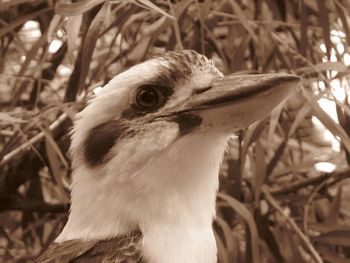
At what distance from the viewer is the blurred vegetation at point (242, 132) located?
5.19 ft

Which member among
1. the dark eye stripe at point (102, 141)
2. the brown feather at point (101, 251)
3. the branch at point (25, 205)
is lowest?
the branch at point (25, 205)

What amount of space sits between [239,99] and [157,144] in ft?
0.40

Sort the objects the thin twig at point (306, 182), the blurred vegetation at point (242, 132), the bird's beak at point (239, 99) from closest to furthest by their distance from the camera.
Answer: the bird's beak at point (239, 99) → the blurred vegetation at point (242, 132) → the thin twig at point (306, 182)

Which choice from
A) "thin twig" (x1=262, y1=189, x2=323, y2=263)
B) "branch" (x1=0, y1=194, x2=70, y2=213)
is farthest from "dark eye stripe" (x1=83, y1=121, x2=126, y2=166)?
"branch" (x1=0, y1=194, x2=70, y2=213)

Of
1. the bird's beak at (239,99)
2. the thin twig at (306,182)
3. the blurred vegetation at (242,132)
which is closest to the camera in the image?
the bird's beak at (239,99)

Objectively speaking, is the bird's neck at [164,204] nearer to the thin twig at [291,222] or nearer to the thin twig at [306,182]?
the thin twig at [291,222]

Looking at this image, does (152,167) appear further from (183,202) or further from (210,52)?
(210,52)

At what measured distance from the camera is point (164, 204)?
49.2 inches

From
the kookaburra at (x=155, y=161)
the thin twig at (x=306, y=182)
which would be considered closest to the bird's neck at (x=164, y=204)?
the kookaburra at (x=155, y=161)

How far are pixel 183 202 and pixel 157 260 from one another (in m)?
0.09

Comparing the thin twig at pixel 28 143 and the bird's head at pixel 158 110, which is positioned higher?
the bird's head at pixel 158 110

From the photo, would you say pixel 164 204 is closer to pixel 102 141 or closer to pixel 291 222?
pixel 102 141

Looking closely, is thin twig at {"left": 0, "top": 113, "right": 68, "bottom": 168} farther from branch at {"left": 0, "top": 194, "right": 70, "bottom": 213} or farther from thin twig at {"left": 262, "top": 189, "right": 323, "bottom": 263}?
thin twig at {"left": 262, "top": 189, "right": 323, "bottom": 263}

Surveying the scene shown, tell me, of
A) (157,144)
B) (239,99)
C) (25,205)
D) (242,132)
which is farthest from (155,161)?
(25,205)
